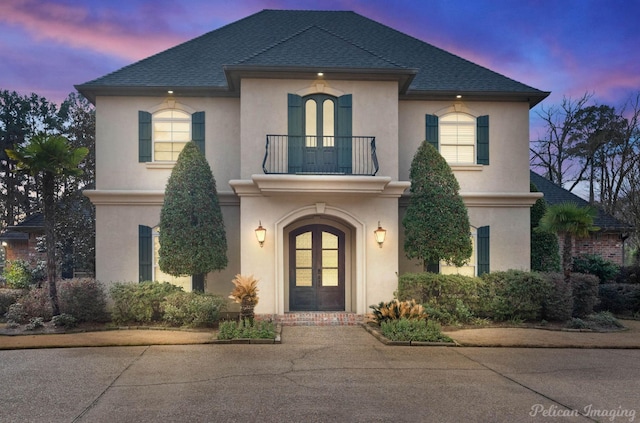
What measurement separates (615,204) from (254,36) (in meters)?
23.1

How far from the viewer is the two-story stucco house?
40.4 ft

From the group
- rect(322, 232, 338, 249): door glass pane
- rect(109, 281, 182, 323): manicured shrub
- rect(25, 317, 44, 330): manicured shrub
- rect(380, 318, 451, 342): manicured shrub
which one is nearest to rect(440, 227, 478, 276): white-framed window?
rect(322, 232, 338, 249): door glass pane

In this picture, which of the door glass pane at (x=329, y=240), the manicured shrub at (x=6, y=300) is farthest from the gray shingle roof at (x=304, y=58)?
the manicured shrub at (x=6, y=300)

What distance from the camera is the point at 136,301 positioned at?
458 inches

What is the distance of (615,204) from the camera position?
90.2ft

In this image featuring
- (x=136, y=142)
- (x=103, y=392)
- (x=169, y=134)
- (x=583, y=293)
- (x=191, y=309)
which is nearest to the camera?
(x=103, y=392)

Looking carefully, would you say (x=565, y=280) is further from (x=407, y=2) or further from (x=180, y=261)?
(x=407, y=2)

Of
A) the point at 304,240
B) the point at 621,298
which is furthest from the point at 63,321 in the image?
the point at 621,298

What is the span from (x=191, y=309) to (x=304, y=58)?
6.96 meters

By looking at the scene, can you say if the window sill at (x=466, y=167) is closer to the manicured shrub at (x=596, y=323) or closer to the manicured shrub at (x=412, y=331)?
the manicured shrub at (x=596, y=323)

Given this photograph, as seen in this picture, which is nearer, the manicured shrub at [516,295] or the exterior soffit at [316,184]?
the exterior soffit at [316,184]

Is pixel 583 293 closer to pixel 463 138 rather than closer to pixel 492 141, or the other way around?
pixel 492 141

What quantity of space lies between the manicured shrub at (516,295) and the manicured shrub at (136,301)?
27.0 ft

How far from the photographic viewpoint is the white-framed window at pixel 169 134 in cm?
1369
